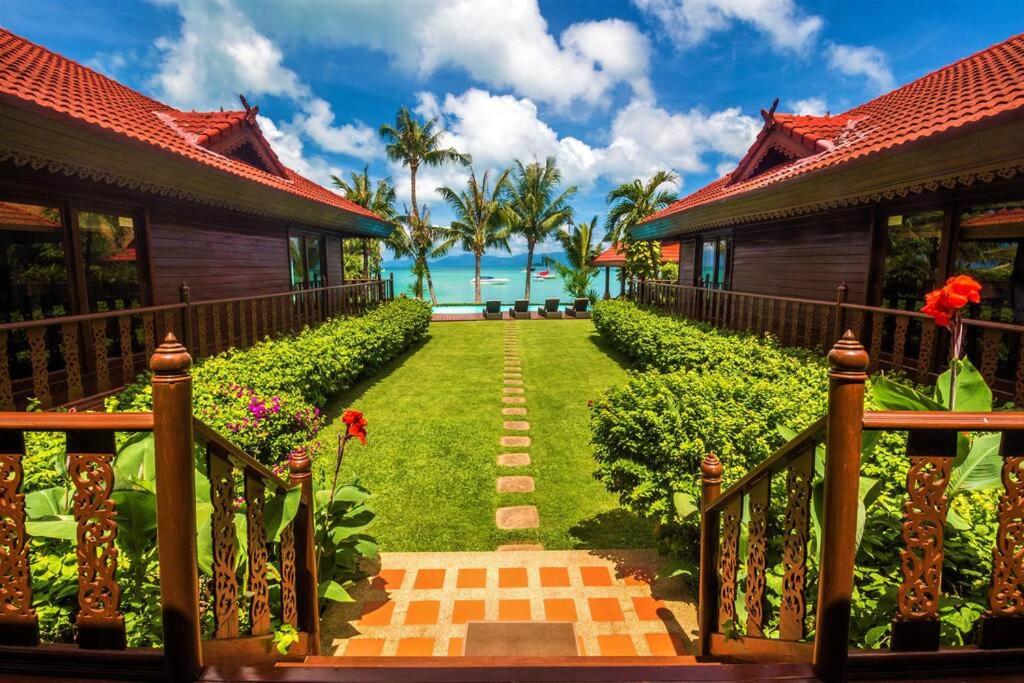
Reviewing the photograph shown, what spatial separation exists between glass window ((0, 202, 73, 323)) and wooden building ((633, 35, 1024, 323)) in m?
9.86

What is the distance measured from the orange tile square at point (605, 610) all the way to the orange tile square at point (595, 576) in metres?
0.19

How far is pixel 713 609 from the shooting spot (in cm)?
282

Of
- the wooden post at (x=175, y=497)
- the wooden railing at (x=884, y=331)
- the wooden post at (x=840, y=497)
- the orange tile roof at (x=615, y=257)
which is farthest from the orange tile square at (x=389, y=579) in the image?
the orange tile roof at (x=615, y=257)

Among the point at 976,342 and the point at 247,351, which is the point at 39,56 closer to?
the point at 247,351

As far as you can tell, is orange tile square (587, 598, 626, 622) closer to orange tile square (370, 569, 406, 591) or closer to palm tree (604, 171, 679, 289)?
orange tile square (370, 569, 406, 591)

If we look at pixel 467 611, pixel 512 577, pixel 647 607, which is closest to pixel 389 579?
pixel 467 611

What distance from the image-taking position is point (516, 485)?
217 inches

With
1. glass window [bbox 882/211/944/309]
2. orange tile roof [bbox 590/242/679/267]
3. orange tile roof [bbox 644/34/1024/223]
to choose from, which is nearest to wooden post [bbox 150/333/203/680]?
orange tile roof [bbox 644/34/1024/223]

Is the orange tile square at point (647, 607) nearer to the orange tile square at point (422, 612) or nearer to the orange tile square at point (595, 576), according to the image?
the orange tile square at point (595, 576)

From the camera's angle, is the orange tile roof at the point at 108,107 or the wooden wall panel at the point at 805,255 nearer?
the orange tile roof at the point at 108,107

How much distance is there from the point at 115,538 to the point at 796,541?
267 cm

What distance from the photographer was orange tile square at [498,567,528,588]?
12.0 ft

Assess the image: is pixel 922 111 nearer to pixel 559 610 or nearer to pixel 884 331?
pixel 884 331

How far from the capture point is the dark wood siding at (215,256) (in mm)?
7915
